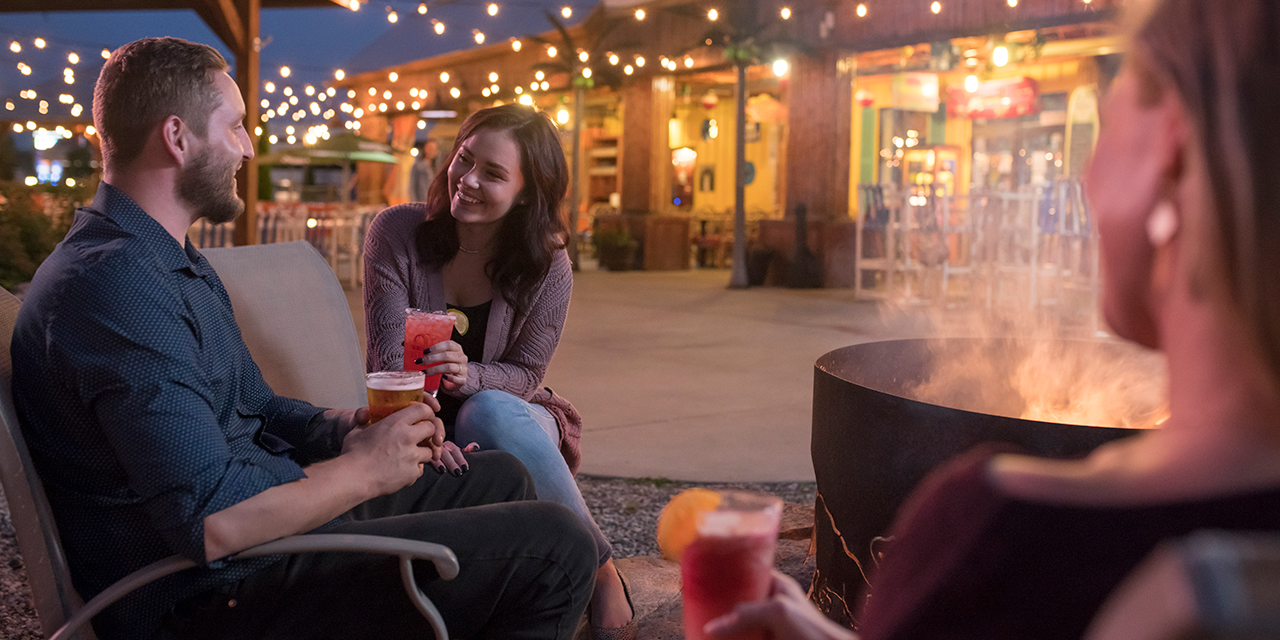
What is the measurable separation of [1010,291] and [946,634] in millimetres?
9006

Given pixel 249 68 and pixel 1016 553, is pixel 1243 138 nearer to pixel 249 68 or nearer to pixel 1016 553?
pixel 1016 553

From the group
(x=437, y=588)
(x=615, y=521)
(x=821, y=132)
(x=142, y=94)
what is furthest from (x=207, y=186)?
(x=821, y=132)

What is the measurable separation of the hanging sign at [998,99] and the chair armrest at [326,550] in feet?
39.1

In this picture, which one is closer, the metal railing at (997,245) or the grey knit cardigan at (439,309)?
the grey knit cardigan at (439,309)

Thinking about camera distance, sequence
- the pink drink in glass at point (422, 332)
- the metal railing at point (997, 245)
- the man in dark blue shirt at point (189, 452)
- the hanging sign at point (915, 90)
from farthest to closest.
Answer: the hanging sign at point (915, 90), the metal railing at point (997, 245), the pink drink in glass at point (422, 332), the man in dark blue shirt at point (189, 452)

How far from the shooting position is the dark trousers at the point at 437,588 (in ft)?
4.94

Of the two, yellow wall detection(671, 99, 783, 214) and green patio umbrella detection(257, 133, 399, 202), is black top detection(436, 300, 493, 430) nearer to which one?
green patio umbrella detection(257, 133, 399, 202)

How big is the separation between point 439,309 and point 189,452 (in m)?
1.28

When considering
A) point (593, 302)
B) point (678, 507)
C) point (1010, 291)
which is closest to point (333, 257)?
point (593, 302)

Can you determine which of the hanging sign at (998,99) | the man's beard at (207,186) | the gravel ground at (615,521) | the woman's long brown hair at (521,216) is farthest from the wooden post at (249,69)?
the hanging sign at (998,99)

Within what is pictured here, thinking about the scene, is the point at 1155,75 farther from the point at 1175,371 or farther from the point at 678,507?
the point at 678,507

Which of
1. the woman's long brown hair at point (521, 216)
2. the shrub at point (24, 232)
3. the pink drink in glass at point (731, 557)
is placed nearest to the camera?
the pink drink in glass at point (731, 557)

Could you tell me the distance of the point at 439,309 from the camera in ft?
8.48

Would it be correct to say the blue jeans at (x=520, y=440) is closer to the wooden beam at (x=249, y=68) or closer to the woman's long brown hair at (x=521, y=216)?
the woman's long brown hair at (x=521, y=216)
